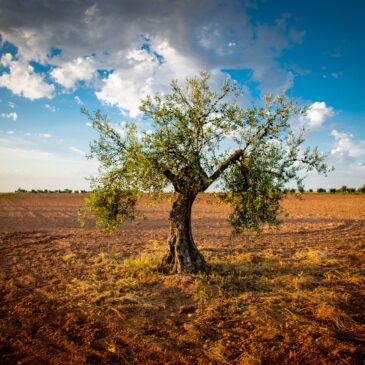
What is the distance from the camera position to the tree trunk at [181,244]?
14.3 meters

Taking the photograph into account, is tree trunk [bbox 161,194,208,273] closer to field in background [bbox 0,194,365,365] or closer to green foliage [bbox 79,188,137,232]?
field in background [bbox 0,194,365,365]

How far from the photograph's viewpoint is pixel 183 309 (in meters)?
10.4

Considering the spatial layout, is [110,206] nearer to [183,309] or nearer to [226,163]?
[226,163]

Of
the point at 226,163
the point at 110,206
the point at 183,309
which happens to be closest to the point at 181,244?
the point at 110,206

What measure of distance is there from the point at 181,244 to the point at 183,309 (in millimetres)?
4372

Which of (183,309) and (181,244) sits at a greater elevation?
(181,244)

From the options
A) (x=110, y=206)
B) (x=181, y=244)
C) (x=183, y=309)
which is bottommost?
(x=183, y=309)

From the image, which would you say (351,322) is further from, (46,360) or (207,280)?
(46,360)

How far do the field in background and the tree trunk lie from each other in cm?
86

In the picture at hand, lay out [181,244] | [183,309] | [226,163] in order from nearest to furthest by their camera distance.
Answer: [183,309] → [226,163] → [181,244]

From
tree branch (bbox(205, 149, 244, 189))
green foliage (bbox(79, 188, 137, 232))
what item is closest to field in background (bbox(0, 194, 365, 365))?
green foliage (bbox(79, 188, 137, 232))

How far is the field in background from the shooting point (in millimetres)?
7773

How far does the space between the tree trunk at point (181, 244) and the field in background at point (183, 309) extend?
857 mm

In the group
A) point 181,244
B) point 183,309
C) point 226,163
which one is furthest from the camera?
point 181,244
